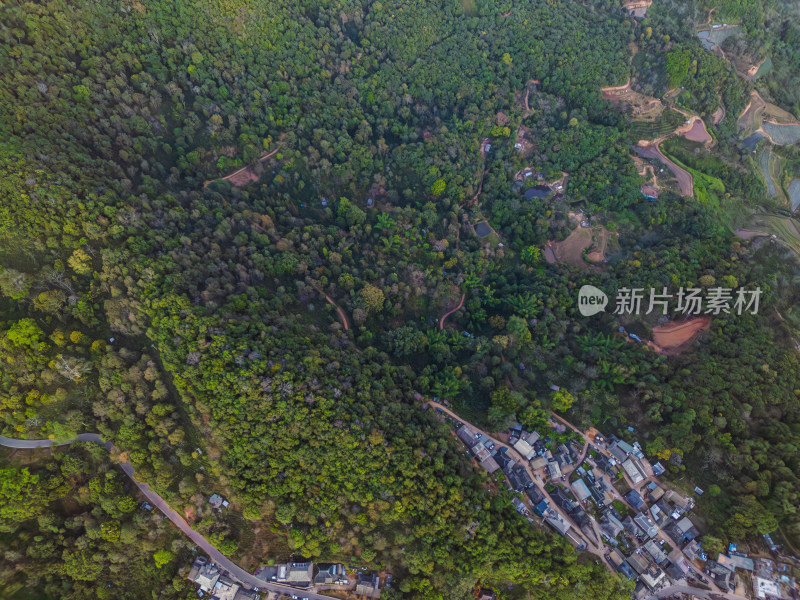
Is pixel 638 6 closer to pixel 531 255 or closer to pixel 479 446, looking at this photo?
pixel 531 255

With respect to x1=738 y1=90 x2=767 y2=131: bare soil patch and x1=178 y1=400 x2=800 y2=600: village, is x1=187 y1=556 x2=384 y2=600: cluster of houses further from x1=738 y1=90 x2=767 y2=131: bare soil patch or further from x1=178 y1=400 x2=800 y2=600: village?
x1=738 y1=90 x2=767 y2=131: bare soil patch

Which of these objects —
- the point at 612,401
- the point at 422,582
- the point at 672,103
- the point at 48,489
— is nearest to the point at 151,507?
the point at 48,489

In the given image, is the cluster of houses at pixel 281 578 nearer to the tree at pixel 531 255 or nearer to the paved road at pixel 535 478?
the paved road at pixel 535 478

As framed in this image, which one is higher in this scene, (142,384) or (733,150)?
(733,150)

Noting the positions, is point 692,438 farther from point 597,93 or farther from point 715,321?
point 597,93

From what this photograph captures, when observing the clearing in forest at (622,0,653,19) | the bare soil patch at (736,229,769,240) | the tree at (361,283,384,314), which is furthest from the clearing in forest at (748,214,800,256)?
the tree at (361,283,384,314)
